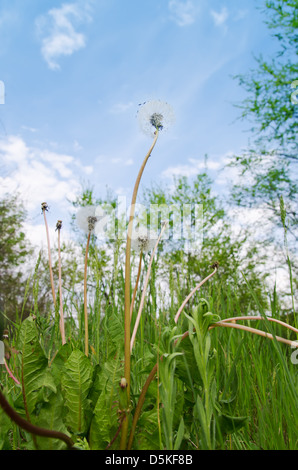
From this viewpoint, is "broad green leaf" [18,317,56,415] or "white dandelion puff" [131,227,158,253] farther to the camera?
"white dandelion puff" [131,227,158,253]

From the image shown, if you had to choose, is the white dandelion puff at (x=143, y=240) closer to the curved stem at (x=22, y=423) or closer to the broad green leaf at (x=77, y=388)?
the broad green leaf at (x=77, y=388)

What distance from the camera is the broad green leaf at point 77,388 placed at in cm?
97

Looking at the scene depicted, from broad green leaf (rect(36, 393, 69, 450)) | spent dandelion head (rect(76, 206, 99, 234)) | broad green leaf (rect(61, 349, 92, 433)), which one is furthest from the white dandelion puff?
broad green leaf (rect(36, 393, 69, 450))

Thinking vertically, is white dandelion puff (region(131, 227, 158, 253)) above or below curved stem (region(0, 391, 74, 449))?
above

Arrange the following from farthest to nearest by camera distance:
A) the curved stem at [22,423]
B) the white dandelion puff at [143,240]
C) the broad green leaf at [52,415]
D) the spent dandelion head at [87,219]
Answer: the spent dandelion head at [87,219], the white dandelion puff at [143,240], the broad green leaf at [52,415], the curved stem at [22,423]

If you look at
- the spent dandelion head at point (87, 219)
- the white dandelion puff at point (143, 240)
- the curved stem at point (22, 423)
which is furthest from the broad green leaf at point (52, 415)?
the spent dandelion head at point (87, 219)

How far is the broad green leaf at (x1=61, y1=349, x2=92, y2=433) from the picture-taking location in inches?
38.1

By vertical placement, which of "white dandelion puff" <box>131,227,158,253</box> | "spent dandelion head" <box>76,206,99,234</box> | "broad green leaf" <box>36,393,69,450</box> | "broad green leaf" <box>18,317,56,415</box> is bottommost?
"broad green leaf" <box>36,393,69,450</box>

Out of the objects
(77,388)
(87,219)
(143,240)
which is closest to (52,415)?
(77,388)

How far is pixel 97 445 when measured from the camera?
938 millimetres

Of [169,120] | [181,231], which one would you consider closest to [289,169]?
[181,231]

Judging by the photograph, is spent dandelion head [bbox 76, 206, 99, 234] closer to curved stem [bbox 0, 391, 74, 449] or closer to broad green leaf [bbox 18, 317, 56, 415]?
broad green leaf [bbox 18, 317, 56, 415]

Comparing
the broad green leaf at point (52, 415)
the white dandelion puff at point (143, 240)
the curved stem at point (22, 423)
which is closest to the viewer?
the curved stem at point (22, 423)
